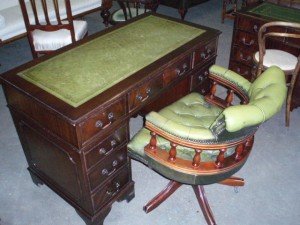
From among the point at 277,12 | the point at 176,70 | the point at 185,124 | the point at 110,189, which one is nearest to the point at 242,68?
the point at 277,12

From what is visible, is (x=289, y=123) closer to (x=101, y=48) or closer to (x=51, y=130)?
(x=101, y=48)

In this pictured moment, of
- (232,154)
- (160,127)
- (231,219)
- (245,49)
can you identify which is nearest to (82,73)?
(160,127)

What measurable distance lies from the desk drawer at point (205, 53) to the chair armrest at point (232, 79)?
190 millimetres

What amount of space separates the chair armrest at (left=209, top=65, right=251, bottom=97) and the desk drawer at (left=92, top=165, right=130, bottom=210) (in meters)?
0.93

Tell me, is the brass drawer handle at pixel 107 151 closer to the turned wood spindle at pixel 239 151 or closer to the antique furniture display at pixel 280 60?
the turned wood spindle at pixel 239 151

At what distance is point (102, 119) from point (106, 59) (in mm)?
544

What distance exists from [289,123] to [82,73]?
2252mm

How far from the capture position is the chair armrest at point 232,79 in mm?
2225

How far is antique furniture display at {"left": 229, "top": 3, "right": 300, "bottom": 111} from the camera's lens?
3.36 meters

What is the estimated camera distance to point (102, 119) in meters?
1.87

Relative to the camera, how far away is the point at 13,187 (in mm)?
2633

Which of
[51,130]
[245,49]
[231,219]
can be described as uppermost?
[51,130]

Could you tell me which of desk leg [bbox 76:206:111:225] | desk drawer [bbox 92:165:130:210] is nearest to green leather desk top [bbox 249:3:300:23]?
desk drawer [bbox 92:165:130:210]

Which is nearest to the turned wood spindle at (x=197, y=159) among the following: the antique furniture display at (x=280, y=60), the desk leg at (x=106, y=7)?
the antique furniture display at (x=280, y=60)
